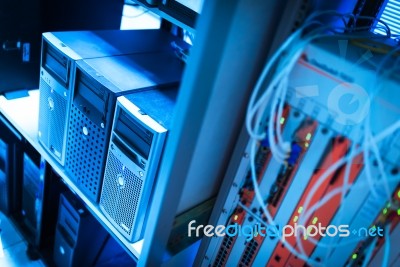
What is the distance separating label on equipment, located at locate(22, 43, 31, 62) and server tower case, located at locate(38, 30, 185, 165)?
0.33 meters

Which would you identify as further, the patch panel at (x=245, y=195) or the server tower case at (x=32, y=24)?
the server tower case at (x=32, y=24)

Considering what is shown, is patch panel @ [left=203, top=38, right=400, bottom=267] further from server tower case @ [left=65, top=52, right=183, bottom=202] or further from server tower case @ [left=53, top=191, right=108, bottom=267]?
server tower case @ [left=53, top=191, right=108, bottom=267]

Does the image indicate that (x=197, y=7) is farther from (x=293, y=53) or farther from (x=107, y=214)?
(x=107, y=214)

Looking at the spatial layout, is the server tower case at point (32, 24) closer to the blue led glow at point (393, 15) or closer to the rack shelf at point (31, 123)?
the rack shelf at point (31, 123)

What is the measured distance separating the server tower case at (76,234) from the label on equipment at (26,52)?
56 centimetres

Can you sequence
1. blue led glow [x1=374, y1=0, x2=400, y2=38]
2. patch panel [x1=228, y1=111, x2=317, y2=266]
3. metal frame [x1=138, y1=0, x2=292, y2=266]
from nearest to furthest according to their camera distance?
metal frame [x1=138, y1=0, x2=292, y2=266] → patch panel [x1=228, y1=111, x2=317, y2=266] → blue led glow [x1=374, y1=0, x2=400, y2=38]

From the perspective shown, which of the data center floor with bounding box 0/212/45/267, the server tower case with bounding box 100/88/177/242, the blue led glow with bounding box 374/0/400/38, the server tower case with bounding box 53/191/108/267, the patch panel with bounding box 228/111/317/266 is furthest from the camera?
the data center floor with bounding box 0/212/45/267

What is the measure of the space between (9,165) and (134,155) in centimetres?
94

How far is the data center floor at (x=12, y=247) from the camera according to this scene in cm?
153

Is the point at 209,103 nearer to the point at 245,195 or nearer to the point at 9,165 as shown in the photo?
the point at 245,195

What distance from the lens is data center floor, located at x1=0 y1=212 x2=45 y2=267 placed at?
153 cm

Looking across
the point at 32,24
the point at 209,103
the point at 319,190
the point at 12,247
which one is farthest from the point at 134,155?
the point at 12,247

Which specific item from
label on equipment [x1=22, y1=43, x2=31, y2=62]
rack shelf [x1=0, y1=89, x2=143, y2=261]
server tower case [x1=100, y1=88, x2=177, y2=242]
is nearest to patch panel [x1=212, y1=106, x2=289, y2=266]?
server tower case [x1=100, y1=88, x2=177, y2=242]

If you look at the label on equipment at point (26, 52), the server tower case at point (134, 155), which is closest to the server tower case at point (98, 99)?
the server tower case at point (134, 155)
